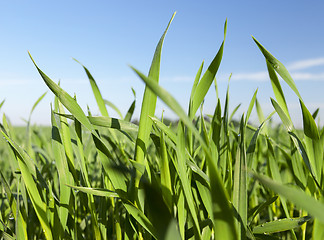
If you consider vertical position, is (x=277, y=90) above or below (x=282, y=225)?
above

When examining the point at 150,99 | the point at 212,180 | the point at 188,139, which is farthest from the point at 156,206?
the point at 188,139

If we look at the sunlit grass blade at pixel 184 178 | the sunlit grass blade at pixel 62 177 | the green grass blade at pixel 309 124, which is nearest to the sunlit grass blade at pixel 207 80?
the sunlit grass blade at pixel 184 178

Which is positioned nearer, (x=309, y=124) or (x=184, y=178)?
(x=184, y=178)

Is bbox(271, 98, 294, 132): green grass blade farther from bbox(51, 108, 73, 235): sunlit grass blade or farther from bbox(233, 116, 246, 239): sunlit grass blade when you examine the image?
bbox(51, 108, 73, 235): sunlit grass blade

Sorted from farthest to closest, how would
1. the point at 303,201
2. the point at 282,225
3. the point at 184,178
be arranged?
the point at 282,225 < the point at 184,178 < the point at 303,201

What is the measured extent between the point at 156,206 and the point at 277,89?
326 mm

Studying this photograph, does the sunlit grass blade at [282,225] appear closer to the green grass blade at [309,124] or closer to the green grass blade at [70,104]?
the green grass blade at [309,124]

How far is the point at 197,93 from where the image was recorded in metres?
0.44

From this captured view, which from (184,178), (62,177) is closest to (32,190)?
(62,177)

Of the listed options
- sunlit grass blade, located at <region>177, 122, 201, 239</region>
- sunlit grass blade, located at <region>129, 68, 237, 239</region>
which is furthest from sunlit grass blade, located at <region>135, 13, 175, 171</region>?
sunlit grass blade, located at <region>129, 68, 237, 239</region>

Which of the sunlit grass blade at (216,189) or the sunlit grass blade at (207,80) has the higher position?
the sunlit grass blade at (207,80)

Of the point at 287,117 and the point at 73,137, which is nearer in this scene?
the point at 287,117

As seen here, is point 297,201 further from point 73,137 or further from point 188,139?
point 73,137

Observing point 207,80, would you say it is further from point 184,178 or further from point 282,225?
point 282,225
